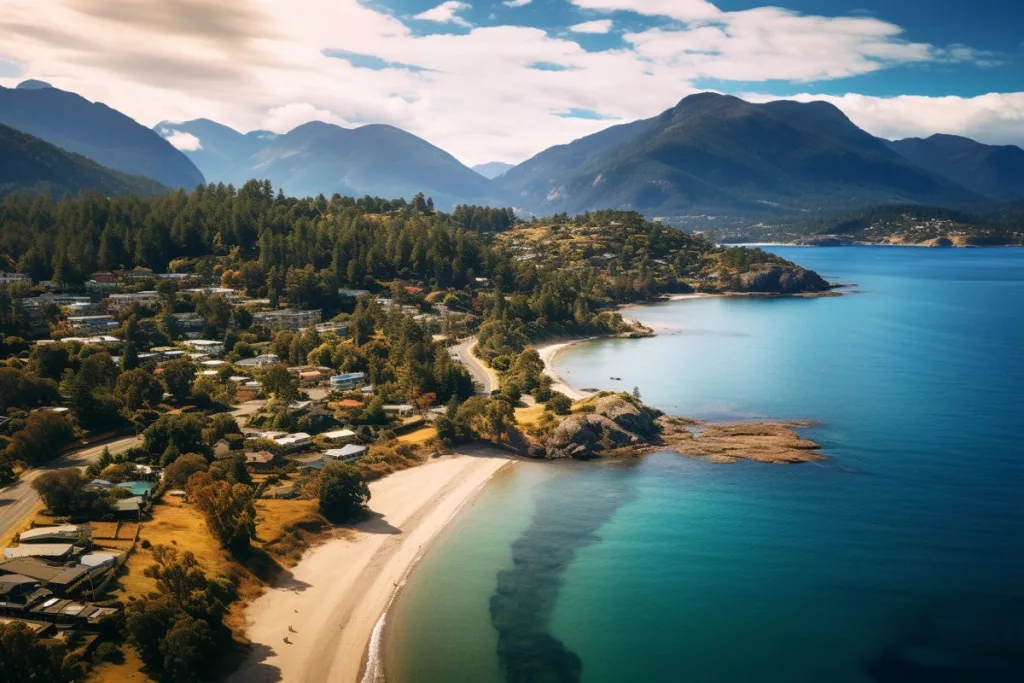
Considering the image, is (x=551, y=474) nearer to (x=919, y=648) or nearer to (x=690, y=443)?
(x=690, y=443)

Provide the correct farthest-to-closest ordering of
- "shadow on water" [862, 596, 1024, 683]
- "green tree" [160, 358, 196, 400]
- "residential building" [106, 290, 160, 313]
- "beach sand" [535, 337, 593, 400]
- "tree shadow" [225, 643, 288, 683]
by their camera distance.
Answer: "residential building" [106, 290, 160, 313] < "beach sand" [535, 337, 593, 400] < "green tree" [160, 358, 196, 400] < "shadow on water" [862, 596, 1024, 683] < "tree shadow" [225, 643, 288, 683]

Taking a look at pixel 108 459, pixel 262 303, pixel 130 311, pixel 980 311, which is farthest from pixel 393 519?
pixel 980 311

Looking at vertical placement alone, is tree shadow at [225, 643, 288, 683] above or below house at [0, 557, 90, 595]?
below

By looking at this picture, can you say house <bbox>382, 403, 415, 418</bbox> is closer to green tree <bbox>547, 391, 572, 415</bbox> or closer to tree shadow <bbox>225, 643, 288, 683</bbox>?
green tree <bbox>547, 391, 572, 415</bbox>

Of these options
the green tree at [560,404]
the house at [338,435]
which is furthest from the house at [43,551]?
the green tree at [560,404]

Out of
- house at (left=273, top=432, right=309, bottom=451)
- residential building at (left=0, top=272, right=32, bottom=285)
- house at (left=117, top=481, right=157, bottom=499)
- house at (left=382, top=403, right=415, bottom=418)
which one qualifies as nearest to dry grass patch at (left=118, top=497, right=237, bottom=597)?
house at (left=117, top=481, right=157, bottom=499)

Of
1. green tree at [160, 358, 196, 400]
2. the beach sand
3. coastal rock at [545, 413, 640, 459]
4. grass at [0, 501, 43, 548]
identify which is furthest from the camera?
the beach sand
